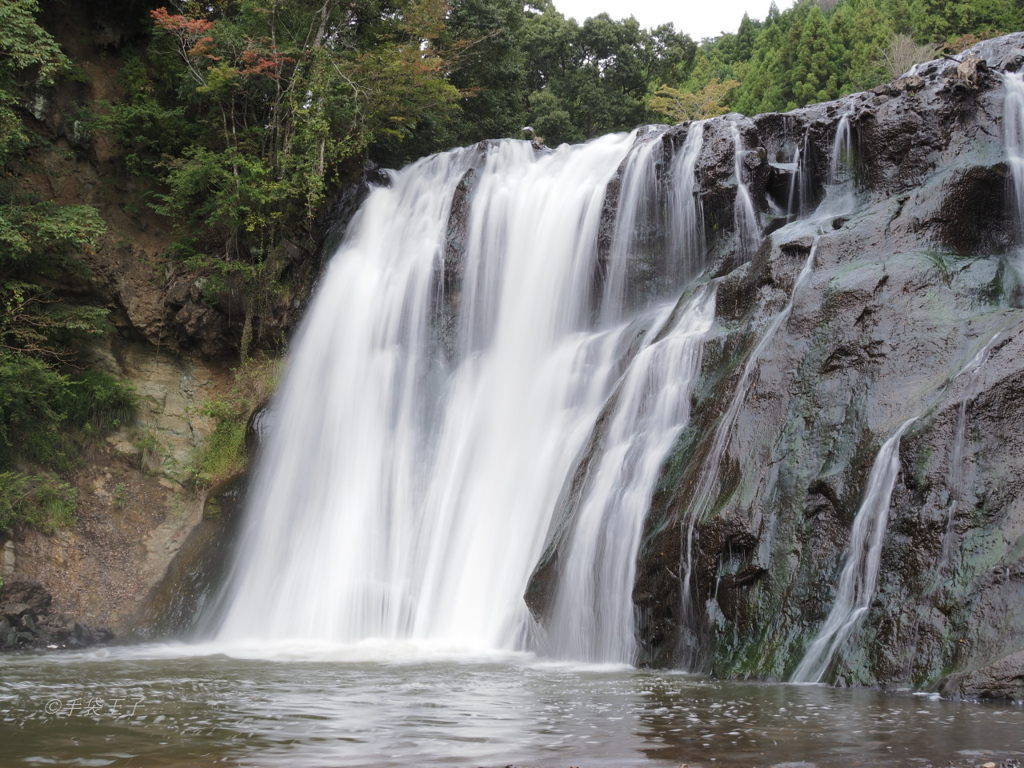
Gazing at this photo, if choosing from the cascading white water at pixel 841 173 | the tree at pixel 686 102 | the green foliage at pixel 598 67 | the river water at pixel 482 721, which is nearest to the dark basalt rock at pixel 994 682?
the river water at pixel 482 721

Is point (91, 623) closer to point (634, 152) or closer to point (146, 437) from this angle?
point (146, 437)

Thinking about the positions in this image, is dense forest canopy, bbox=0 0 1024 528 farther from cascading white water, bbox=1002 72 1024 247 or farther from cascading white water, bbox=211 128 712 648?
cascading white water, bbox=1002 72 1024 247

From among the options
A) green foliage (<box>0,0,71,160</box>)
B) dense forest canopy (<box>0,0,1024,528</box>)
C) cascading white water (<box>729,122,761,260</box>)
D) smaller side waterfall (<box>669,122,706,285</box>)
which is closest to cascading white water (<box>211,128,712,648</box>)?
smaller side waterfall (<box>669,122,706,285</box>)

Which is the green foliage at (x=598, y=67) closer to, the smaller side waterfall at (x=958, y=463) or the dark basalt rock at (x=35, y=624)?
the dark basalt rock at (x=35, y=624)

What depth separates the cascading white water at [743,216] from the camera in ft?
39.0

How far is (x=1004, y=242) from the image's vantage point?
29.8 ft

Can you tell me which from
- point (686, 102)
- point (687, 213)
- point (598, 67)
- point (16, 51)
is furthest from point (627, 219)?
point (598, 67)

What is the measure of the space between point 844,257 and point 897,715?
526 cm

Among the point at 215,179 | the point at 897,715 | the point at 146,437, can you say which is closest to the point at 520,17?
the point at 215,179

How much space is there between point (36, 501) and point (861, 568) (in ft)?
40.9

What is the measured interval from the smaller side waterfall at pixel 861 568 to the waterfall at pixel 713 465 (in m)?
1.16

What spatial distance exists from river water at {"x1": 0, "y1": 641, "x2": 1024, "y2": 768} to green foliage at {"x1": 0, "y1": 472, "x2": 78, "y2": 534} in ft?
20.3

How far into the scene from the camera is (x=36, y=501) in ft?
44.3

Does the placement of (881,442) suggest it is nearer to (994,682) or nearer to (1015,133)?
(994,682)
